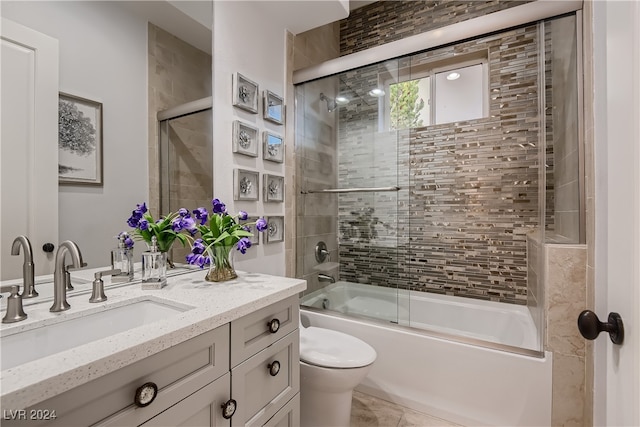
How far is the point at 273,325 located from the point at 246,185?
981 mm

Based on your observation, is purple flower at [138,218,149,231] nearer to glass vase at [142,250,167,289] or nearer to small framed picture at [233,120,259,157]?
glass vase at [142,250,167,289]

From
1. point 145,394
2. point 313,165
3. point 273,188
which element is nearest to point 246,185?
point 273,188

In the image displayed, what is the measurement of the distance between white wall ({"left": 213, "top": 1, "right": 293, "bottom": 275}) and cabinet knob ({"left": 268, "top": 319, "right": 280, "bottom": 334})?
0.76m

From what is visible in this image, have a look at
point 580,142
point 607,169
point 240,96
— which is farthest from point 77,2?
point 580,142

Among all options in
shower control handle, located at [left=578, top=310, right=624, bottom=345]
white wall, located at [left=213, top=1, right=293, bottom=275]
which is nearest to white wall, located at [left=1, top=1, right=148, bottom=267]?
white wall, located at [left=213, top=1, right=293, bottom=275]

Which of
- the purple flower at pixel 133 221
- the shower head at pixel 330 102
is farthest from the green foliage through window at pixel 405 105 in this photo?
the purple flower at pixel 133 221

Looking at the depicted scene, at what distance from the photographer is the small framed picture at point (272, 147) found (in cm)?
200

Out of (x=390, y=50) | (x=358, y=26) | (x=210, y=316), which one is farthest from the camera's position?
(x=358, y=26)

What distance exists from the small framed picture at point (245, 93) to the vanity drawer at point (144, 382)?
4.38ft

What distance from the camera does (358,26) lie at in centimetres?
299

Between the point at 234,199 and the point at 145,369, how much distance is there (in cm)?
116

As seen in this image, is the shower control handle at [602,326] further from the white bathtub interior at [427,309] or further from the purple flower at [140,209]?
the purple flower at [140,209]

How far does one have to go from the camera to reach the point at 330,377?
142 centimetres

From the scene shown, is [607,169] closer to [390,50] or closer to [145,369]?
[145,369]
